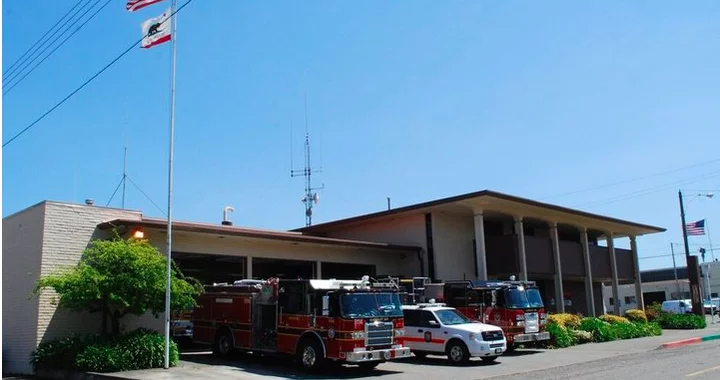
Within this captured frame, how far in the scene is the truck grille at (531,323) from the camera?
74.0ft

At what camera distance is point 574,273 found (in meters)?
37.0

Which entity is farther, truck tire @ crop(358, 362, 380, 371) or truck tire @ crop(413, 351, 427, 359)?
truck tire @ crop(413, 351, 427, 359)

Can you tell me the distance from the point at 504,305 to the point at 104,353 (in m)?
12.9

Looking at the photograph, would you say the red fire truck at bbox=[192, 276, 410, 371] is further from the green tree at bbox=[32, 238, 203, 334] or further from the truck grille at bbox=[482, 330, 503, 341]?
the truck grille at bbox=[482, 330, 503, 341]

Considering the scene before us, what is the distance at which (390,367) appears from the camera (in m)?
18.7

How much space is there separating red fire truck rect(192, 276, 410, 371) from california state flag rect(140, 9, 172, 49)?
7530 mm

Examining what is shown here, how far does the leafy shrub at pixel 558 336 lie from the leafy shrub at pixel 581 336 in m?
Result: 0.98

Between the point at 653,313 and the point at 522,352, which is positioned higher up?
the point at 653,313

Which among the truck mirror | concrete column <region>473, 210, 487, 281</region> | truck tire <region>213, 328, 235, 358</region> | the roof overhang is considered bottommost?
truck tire <region>213, 328, 235, 358</region>

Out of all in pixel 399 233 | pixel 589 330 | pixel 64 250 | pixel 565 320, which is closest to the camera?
pixel 64 250

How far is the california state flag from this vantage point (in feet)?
58.5

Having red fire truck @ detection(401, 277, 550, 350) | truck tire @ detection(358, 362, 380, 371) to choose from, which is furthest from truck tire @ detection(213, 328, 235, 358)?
red fire truck @ detection(401, 277, 550, 350)

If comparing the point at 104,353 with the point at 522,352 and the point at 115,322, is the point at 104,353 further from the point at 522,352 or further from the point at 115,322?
the point at 522,352

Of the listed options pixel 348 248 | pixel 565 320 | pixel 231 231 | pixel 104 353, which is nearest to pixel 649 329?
pixel 565 320
